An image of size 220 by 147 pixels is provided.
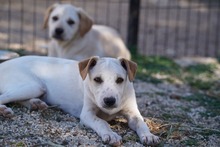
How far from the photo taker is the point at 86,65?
4562mm

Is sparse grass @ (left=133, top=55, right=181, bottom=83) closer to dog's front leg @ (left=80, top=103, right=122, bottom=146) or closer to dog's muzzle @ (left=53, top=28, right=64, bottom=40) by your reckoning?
dog's muzzle @ (left=53, top=28, right=64, bottom=40)

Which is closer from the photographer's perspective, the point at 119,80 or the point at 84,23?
the point at 119,80

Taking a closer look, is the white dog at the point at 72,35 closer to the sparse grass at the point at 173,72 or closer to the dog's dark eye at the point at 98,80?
the sparse grass at the point at 173,72

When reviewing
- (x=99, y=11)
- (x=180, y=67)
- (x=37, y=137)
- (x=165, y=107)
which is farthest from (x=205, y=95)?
(x=99, y=11)

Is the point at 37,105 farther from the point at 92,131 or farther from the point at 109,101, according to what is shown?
the point at 109,101

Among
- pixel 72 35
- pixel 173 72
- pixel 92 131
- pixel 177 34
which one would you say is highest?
pixel 72 35

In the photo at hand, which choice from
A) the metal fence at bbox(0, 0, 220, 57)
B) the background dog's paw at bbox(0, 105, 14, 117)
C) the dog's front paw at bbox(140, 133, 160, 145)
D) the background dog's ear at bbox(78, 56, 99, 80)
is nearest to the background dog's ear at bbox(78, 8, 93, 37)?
the metal fence at bbox(0, 0, 220, 57)

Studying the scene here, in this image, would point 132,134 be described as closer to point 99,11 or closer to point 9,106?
point 9,106

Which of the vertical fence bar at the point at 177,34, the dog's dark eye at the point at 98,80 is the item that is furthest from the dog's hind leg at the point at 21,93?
the vertical fence bar at the point at 177,34

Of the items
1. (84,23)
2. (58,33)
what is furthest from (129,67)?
(84,23)

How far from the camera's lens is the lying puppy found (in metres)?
4.34

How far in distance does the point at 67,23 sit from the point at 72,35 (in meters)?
0.19

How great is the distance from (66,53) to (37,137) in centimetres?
348

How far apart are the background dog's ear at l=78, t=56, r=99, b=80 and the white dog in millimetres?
2697
